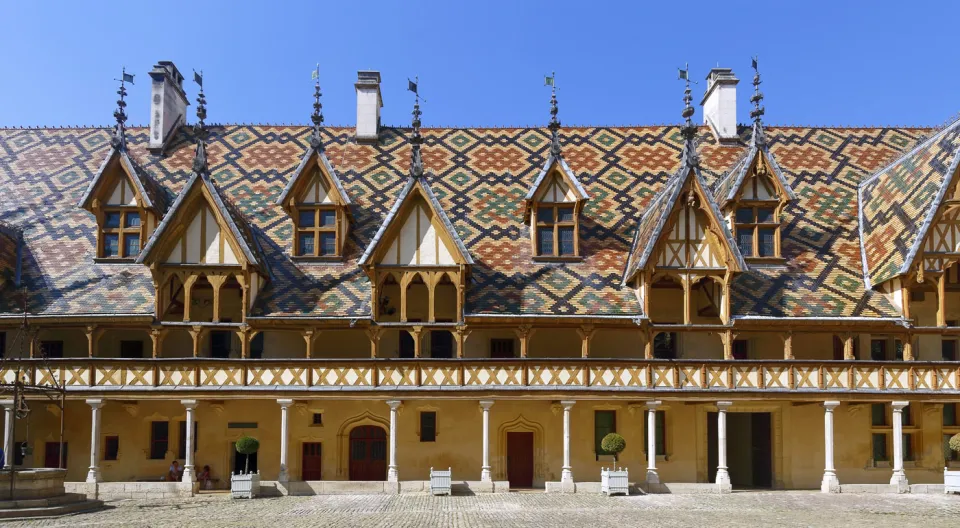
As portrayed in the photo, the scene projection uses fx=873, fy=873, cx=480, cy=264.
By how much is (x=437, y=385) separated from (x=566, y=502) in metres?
5.08

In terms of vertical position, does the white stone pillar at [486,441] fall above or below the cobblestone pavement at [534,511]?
above

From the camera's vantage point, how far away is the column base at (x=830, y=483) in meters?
24.5

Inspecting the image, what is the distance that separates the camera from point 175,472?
25109 millimetres

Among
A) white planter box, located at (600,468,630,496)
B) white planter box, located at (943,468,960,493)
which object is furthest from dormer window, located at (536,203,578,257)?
white planter box, located at (943,468,960,493)

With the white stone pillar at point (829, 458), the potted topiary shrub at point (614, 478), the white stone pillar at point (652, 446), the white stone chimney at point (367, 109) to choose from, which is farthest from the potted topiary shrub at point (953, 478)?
the white stone chimney at point (367, 109)

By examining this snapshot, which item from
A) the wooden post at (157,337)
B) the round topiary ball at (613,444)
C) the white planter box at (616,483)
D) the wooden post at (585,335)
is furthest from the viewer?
the wooden post at (585,335)

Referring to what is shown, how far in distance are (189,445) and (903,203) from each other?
22783 millimetres

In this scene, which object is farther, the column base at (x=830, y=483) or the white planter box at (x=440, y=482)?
the column base at (x=830, y=483)

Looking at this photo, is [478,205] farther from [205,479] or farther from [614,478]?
[205,479]

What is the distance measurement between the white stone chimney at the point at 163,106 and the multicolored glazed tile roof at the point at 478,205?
55 cm

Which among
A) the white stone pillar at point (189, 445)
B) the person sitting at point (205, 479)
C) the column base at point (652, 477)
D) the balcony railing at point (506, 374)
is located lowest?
the person sitting at point (205, 479)

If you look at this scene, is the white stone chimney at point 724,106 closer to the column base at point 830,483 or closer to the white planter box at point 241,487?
the column base at point 830,483

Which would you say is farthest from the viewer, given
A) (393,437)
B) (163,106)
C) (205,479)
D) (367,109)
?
(367,109)

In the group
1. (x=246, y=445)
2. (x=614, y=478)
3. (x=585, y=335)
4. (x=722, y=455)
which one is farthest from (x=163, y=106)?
(x=722, y=455)
